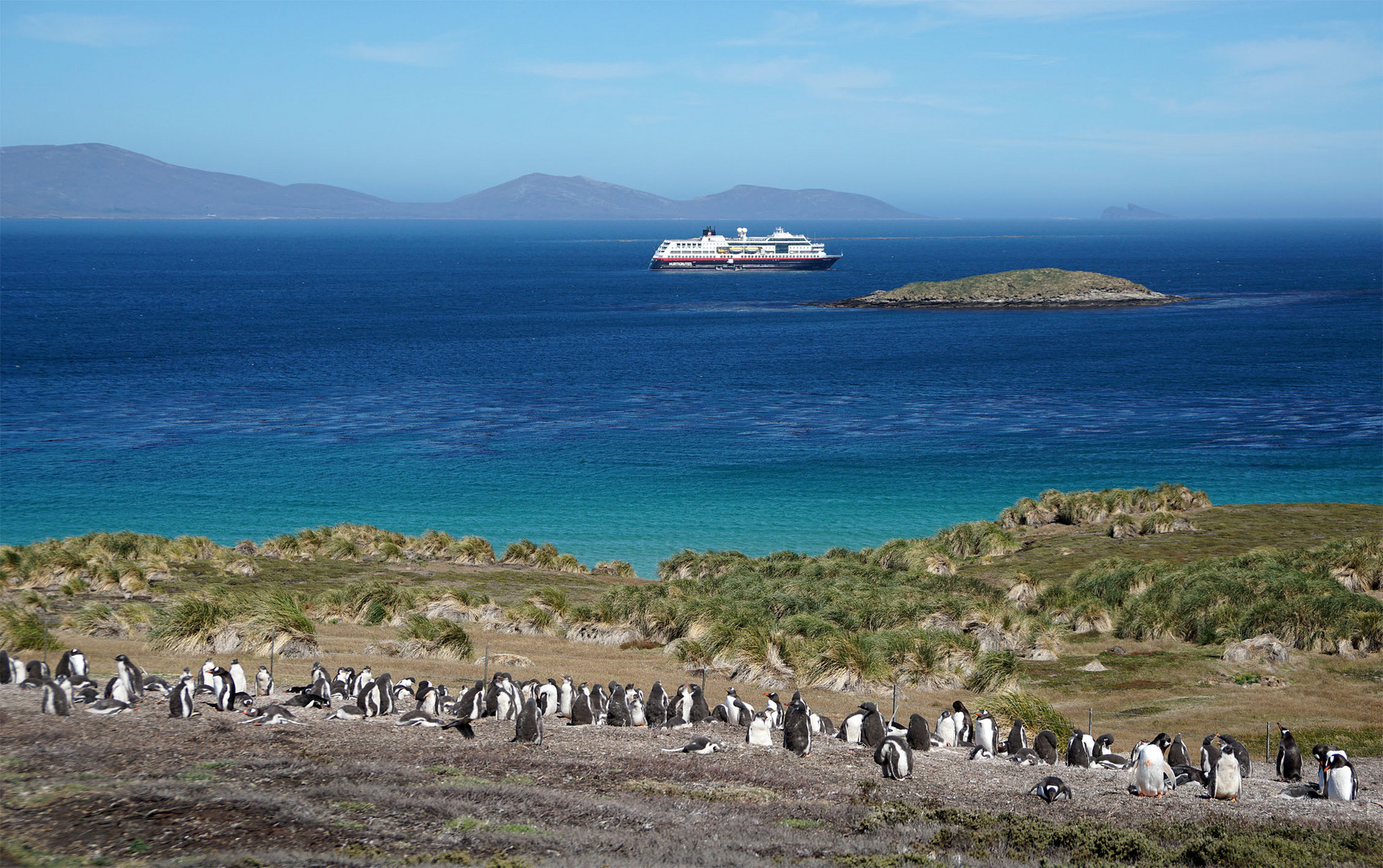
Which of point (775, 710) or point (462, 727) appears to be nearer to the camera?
point (462, 727)

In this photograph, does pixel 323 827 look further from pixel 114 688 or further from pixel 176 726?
pixel 114 688

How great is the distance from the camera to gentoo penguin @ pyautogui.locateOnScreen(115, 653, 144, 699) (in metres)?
14.1

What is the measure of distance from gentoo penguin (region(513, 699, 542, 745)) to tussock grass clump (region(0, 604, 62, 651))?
355 inches

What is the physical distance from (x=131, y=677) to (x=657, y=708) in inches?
279

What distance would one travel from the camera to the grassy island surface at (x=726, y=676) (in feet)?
32.9

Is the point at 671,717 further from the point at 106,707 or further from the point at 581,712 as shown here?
the point at 106,707

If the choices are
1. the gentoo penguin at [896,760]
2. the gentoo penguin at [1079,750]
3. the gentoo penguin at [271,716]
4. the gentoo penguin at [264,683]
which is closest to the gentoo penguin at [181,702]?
the gentoo penguin at [271,716]

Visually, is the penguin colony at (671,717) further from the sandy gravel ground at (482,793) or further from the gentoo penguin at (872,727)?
the sandy gravel ground at (482,793)

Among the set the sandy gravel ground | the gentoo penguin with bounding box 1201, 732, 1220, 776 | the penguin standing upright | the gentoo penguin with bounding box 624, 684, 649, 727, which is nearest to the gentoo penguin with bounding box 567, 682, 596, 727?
the sandy gravel ground

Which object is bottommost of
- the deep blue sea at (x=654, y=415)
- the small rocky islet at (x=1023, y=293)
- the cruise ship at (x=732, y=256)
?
the deep blue sea at (x=654, y=415)

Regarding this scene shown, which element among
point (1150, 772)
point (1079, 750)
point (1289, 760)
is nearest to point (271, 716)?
point (1079, 750)

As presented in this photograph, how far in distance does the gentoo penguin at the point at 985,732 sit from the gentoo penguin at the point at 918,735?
2.83 ft

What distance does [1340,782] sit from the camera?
12.0m

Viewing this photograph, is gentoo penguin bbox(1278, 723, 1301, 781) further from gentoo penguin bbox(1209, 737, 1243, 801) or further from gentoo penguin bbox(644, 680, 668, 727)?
gentoo penguin bbox(644, 680, 668, 727)
